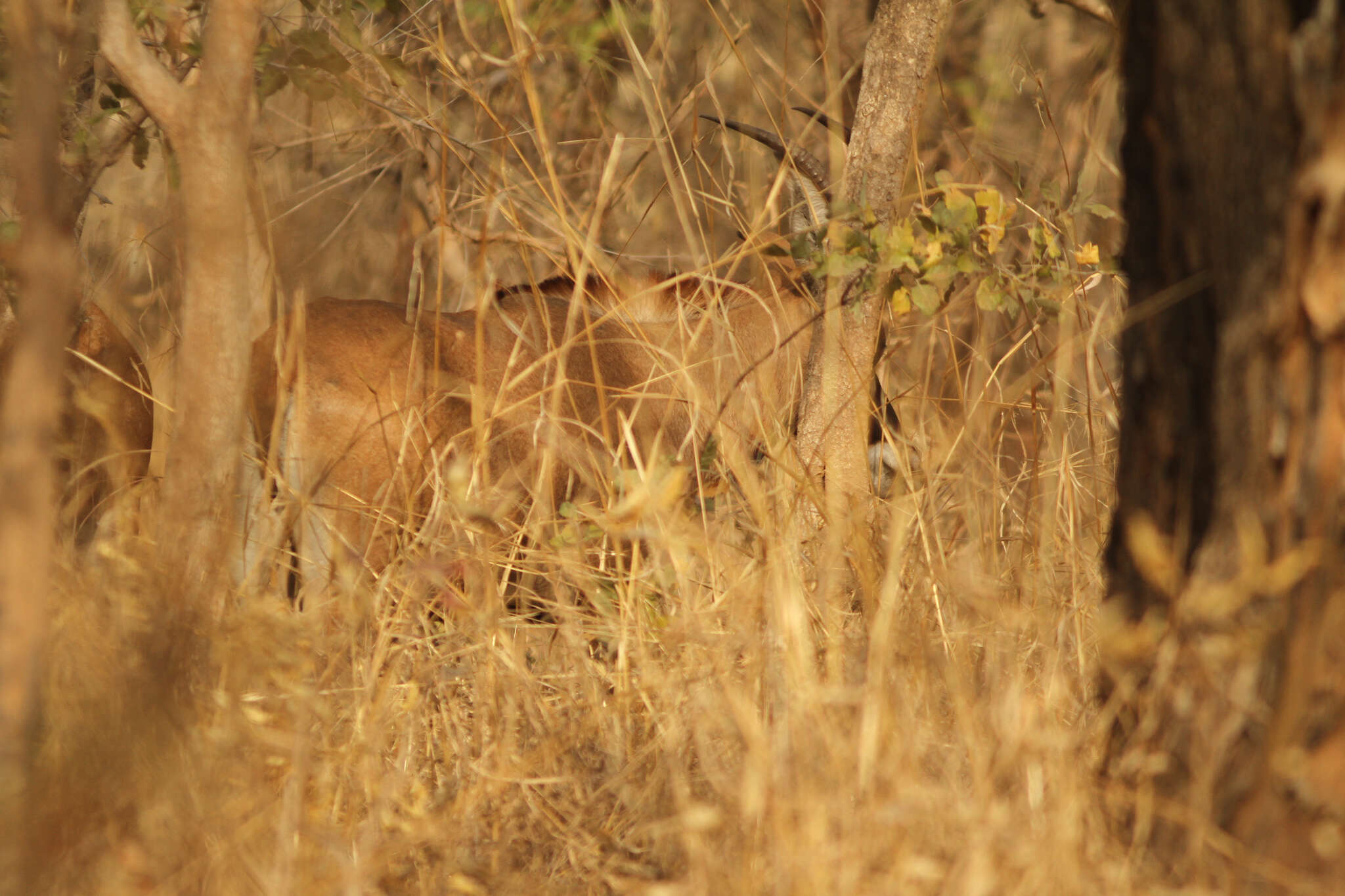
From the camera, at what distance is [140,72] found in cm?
187

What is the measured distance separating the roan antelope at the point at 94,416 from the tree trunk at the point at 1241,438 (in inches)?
83.6

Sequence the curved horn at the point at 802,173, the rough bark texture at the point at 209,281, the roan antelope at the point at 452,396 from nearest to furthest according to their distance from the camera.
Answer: the rough bark texture at the point at 209,281 < the roan antelope at the point at 452,396 < the curved horn at the point at 802,173

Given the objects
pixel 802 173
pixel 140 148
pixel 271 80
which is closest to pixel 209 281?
pixel 271 80

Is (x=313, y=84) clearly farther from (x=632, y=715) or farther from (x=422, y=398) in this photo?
(x=632, y=715)

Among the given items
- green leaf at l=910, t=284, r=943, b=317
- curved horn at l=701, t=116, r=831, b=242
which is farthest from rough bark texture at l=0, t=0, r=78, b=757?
curved horn at l=701, t=116, r=831, b=242

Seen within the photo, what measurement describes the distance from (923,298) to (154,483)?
1885 millimetres

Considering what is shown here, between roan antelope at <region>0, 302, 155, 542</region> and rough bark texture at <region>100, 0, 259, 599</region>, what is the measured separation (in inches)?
35.9

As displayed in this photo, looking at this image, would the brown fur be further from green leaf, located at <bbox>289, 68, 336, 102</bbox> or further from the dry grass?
green leaf, located at <bbox>289, 68, 336, 102</bbox>

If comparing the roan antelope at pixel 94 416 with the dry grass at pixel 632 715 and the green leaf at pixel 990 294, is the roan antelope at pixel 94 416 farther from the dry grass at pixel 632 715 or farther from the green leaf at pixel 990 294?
the green leaf at pixel 990 294

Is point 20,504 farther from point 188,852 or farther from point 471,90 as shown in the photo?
point 471,90

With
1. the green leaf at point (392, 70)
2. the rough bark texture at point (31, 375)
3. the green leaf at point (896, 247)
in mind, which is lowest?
the rough bark texture at point (31, 375)

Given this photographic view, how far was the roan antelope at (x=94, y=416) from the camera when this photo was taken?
9.55ft

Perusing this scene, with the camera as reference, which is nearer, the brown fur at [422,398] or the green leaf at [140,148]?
the brown fur at [422,398]

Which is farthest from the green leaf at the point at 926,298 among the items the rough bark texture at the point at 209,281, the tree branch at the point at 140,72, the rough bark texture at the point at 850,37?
the rough bark texture at the point at 850,37
